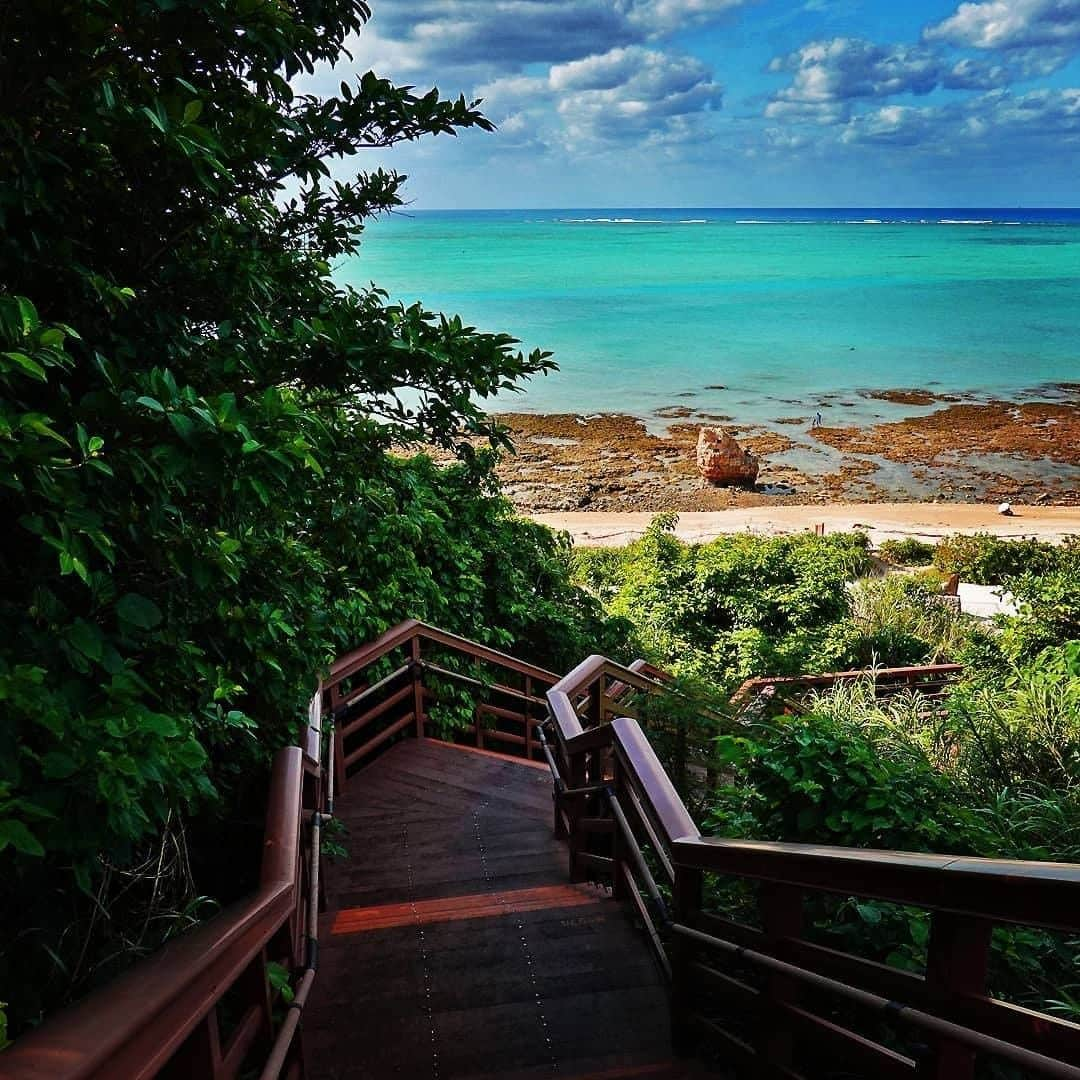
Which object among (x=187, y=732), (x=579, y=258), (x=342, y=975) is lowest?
(x=342, y=975)

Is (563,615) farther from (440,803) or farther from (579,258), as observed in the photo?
(579,258)

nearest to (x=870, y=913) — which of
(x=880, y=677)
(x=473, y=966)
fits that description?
(x=473, y=966)

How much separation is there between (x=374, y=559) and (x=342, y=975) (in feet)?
11.2

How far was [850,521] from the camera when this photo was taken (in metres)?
22.1

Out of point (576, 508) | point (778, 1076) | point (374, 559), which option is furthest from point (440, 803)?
point (576, 508)

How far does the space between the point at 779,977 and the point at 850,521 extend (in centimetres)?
2136

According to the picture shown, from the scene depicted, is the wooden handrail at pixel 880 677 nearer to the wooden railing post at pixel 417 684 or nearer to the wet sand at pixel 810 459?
the wooden railing post at pixel 417 684

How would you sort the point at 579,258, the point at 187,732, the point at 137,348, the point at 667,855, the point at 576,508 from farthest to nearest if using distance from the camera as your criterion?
the point at 579,258 → the point at 576,508 → the point at 667,855 → the point at 137,348 → the point at 187,732

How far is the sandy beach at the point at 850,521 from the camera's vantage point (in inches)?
810

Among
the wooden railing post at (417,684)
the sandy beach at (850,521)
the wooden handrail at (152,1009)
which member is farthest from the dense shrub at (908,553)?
the wooden handrail at (152,1009)

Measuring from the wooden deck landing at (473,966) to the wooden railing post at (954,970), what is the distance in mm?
1315

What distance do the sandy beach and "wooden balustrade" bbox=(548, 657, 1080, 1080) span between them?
1680cm

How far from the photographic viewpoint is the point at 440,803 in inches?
212

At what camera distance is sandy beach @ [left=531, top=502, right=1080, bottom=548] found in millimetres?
20562
